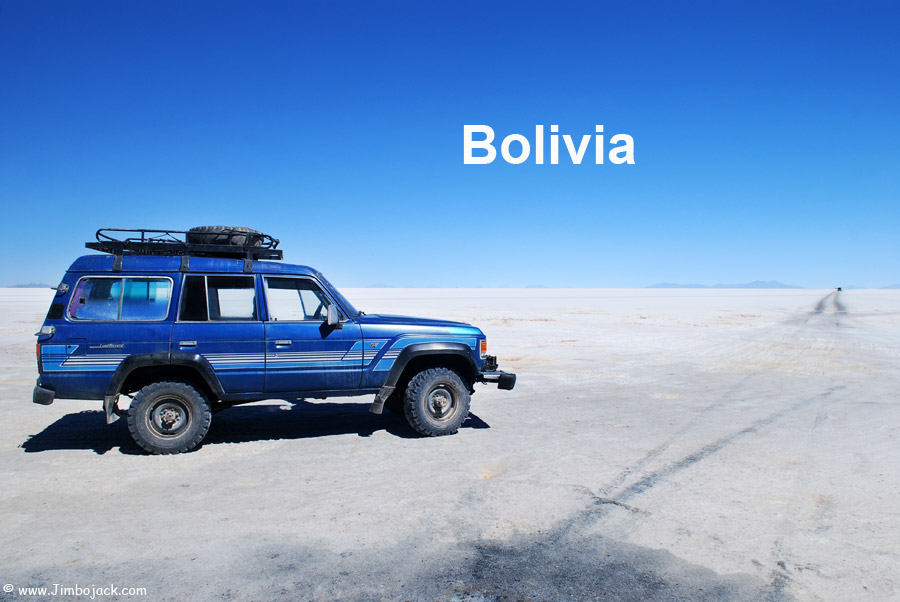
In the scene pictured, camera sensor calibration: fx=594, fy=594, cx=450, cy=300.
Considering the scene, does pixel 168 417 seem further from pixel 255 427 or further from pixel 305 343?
pixel 305 343

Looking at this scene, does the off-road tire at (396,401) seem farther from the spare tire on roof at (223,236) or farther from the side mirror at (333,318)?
the spare tire on roof at (223,236)

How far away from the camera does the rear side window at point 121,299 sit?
6477 mm

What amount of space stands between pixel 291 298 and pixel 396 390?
1.92m

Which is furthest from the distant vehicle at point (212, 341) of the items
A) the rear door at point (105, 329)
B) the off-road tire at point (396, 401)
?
the off-road tire at point (396, 401)

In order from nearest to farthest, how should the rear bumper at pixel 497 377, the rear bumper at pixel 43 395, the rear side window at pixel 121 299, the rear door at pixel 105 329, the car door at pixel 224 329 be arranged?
the rear bumper at pixel 43 395, the rear door at pixel 105 329, the rear side window at pixel 121 299, the car door at pixel 224 329, the rear bumper at pixel 497 377

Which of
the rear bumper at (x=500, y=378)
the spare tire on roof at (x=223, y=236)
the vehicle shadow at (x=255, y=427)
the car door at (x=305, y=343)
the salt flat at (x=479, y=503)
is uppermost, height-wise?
the spare tire on roof at (x=223, y=236)

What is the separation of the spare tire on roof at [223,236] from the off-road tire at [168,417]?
1.82m

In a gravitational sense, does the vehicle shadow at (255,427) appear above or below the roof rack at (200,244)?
below

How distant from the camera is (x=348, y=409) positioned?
30.9 ft

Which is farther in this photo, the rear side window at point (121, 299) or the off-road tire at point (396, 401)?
the off-road tire at point (396, 401)

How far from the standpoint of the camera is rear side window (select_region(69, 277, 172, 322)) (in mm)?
6477

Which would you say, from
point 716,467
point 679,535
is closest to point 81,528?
point 679,535

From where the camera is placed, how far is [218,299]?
22.5 feet

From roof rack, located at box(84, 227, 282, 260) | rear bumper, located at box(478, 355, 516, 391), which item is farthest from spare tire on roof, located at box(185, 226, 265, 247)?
rear bumper, located at box(478, 355, 516, 391)
